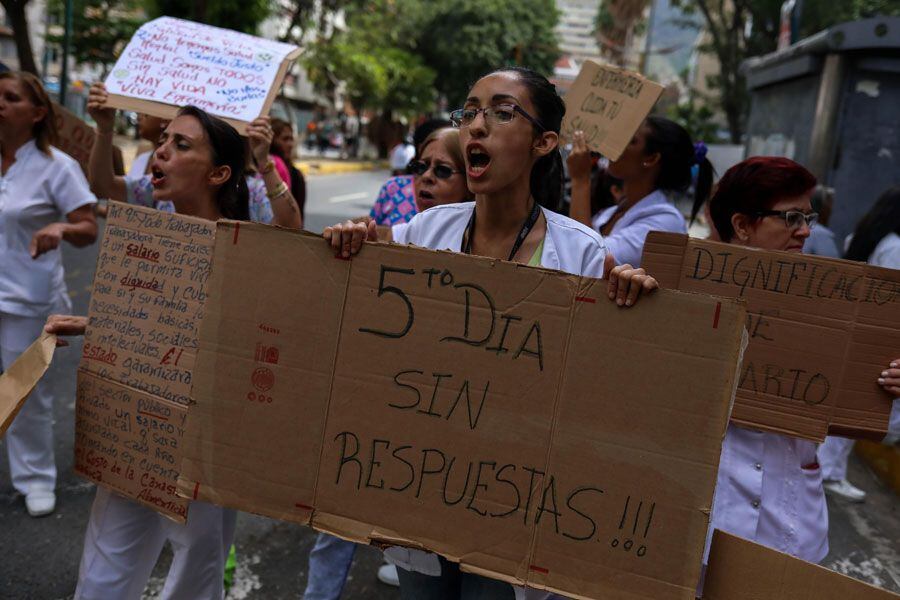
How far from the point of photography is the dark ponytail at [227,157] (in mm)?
2764

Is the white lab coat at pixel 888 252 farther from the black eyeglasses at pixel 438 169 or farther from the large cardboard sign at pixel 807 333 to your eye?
the black eyeglasses at pixel 438 169

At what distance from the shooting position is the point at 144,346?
7.16 feet

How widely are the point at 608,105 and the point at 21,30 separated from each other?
8.34 m

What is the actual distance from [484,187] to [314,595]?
69.2 inches

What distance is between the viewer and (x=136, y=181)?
128 inches

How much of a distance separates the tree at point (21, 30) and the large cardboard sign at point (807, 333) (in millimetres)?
9166

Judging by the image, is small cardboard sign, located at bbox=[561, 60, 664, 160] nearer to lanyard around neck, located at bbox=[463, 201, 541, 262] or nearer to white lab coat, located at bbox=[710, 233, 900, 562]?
lanyard around neck, located at bbox=[463, 201, 541, 262]

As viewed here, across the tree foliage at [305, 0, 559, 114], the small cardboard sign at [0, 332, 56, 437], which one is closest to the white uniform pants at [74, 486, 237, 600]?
the small cardboard sign at [0, 332, 56, 437]

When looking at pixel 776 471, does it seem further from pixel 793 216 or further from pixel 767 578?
pixel 793 216

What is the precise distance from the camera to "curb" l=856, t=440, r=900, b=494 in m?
5.12

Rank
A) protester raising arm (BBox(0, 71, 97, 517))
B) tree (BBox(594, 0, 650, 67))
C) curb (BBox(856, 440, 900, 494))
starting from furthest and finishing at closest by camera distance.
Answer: tree (BBox(594, 0, 650, 67)) → curb (BBox(856, 440, 900, 494)) → protester raising arm (BBox(0, 71, 97, 517))

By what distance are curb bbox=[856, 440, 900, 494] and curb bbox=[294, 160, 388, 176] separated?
18.2 meters

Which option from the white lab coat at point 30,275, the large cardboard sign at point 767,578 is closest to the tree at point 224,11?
the white lab coat at point 30,275

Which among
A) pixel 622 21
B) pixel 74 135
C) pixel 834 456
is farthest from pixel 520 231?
pixel 622 21
